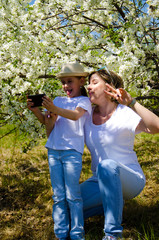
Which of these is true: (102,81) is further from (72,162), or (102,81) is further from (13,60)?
(13,60)

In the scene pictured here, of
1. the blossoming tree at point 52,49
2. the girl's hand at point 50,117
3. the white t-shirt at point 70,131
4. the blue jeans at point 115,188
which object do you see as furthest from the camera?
the blossoming tree at point 52,49

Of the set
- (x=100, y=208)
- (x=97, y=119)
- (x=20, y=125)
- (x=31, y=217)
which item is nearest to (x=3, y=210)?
(x=31, y=217)

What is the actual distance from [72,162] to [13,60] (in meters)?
1.90

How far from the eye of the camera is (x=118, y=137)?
256cm

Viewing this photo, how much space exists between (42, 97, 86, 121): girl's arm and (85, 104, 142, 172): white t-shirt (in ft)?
0.74

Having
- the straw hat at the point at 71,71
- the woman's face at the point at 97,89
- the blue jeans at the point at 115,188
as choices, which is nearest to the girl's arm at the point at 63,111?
the woman's face at the point at 97,89

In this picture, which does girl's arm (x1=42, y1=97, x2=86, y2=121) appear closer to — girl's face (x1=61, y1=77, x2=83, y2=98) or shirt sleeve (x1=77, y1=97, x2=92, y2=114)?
shirt sleeve (x1=77, y1=97, x2=92, y2=114)

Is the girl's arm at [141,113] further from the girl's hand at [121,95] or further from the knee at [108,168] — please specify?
the knee at [108,168]

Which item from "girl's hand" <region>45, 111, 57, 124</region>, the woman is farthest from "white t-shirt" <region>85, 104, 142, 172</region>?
"girl's hand" <region>45, 111, 57, 124</region>

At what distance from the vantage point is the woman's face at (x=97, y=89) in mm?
2723

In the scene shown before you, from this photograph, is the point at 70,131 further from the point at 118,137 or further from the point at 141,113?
the point at 141,113

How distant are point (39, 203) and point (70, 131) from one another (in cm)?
128

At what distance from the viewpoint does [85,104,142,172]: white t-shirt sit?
2547 millimetres

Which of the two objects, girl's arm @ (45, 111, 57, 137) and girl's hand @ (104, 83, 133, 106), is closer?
girl's hand @ (104, 83, 133, 106)
